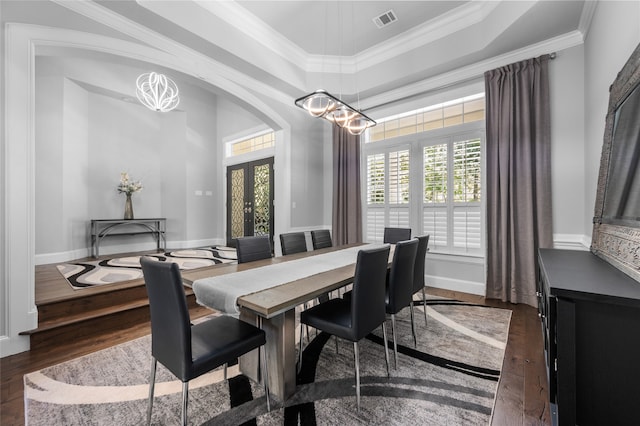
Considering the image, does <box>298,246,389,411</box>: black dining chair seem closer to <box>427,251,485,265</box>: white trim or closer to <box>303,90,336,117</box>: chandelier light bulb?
<box>303,90,336,117</box>: chandelier light bulb

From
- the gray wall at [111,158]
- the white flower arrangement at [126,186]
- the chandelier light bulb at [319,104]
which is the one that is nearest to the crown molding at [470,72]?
the chandelier light bulb at [319,104]

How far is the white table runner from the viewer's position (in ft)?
4.91

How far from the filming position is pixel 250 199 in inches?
267

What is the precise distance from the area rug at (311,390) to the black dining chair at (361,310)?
0.78 feet

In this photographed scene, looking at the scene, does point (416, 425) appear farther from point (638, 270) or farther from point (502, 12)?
point (502, 12)

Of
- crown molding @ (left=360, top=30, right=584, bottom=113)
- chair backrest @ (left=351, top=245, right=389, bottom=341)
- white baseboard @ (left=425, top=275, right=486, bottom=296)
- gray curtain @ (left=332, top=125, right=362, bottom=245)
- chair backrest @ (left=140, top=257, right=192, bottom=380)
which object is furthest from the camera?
gray curtain @ (left=332, top=125, right=362, bottom=245)

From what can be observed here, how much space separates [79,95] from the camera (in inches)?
197

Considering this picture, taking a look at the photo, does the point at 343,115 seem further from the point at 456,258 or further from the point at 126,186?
the point at 126,186

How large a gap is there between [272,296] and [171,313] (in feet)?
1.56

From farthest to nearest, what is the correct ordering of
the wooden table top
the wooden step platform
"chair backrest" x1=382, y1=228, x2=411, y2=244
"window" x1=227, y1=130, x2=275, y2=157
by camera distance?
"window" x1=227, y1=130, x2=275, y2=157 → "chair backrest" x1=382, y1=228, x2=411, y2=244 → the wooden step platform → the wooden table top

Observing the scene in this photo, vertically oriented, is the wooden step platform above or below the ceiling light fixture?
below

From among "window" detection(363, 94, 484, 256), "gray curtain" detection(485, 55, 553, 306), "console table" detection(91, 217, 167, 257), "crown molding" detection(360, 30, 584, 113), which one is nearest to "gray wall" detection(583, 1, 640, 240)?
"crown molding" detection(360, 30, 584, 113)

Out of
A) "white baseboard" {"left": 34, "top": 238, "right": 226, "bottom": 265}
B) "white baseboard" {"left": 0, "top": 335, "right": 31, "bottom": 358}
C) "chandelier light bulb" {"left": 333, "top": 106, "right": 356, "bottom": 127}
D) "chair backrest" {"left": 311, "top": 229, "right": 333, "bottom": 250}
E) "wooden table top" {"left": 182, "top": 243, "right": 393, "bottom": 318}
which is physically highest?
"chandelier light bulb" {"left": 333, "top": 106, "right": 356, "bottom": 127}

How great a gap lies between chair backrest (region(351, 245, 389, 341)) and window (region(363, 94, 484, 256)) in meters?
2.53
